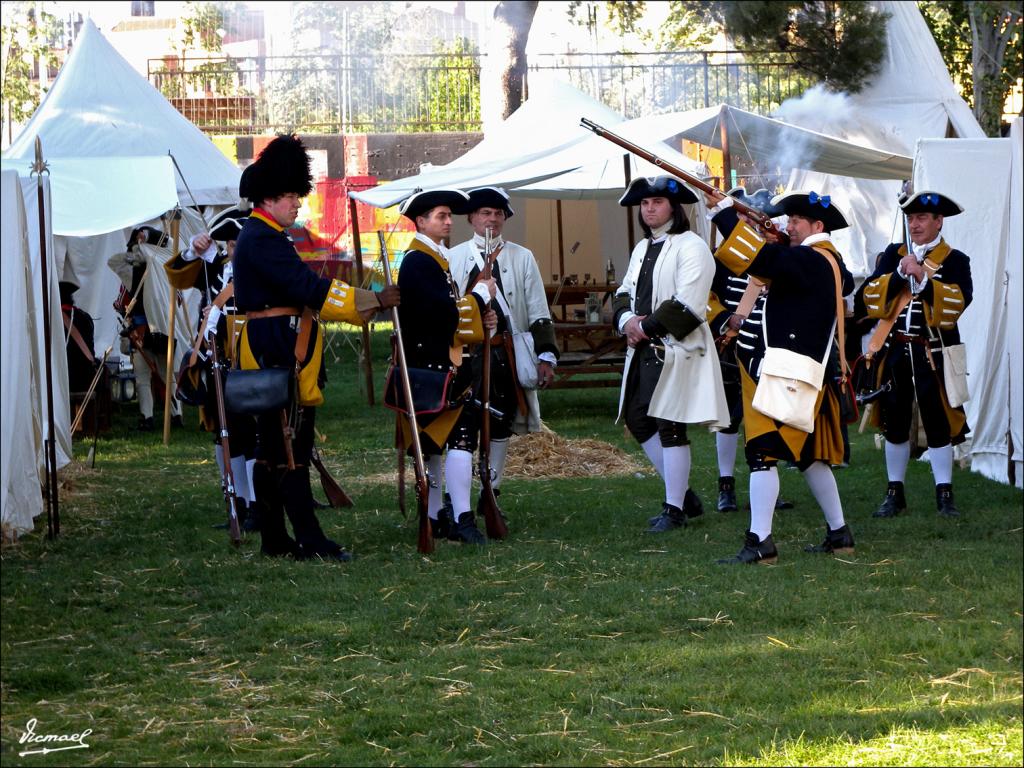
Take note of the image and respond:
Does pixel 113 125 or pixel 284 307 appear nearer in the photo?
pixel 284 307

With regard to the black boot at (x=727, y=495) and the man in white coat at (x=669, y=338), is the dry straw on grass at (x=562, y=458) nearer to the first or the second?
the black boot at (x=727, y=495)

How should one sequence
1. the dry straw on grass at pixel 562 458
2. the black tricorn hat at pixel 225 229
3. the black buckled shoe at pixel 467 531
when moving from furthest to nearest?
the dry straw on grass at pixel 562 458
the black tricorn hat at pixel 225 229
the black buckled shoe at pixel 467 531

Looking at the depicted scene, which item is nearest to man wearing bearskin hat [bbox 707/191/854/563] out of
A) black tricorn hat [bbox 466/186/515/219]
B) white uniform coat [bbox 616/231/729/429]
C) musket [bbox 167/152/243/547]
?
white uniform coat [bbox 616/231/729/429]

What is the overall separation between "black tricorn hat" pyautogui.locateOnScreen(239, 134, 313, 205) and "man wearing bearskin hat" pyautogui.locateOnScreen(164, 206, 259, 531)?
3.66ft

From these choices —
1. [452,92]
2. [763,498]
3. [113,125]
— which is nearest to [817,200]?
[763,498]

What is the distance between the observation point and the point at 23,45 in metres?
29.5

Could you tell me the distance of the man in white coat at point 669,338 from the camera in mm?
6816

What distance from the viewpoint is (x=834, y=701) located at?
13.9 ft

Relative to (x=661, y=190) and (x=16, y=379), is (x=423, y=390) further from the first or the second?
(x=16, y=379)

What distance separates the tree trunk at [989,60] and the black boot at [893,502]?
14237mm

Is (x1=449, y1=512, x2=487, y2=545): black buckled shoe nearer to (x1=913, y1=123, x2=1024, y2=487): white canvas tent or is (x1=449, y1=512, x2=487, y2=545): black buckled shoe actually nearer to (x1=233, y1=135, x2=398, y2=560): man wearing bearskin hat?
(x1=233, y1=135, x2=398, y2=560): man wearing bearskin hat

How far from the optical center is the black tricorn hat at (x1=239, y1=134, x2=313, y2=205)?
241 inches

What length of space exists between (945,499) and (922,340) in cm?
83

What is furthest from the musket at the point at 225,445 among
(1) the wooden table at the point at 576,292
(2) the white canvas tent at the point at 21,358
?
(1) the wooden table at the point at 576,292
